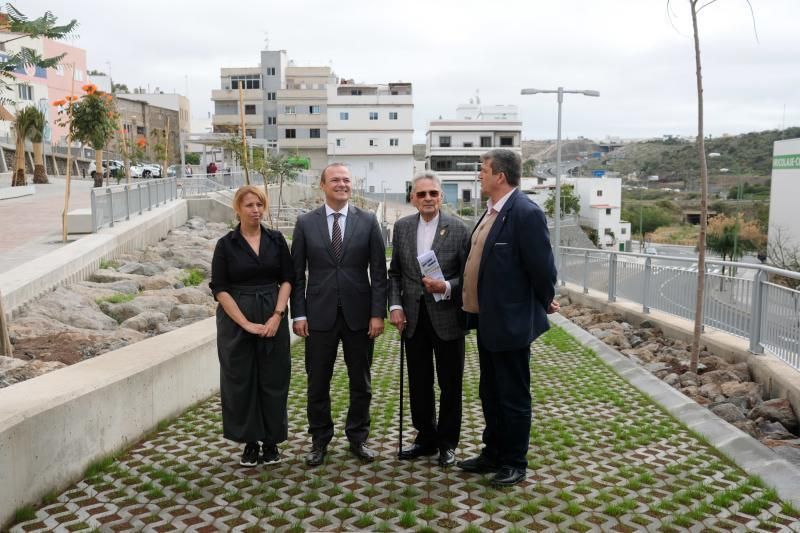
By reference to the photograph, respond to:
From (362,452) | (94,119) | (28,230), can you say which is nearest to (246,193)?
(362,452)

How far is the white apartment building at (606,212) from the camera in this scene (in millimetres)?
92062

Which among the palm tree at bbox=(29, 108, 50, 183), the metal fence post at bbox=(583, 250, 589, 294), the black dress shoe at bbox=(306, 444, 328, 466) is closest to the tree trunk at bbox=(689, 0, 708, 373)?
the black dress shoe at bbox=(306, 444, 328, 466)

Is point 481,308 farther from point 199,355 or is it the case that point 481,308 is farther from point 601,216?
point 601,216

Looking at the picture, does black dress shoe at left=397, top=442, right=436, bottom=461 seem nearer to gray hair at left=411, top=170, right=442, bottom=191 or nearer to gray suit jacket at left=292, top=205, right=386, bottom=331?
gray suit jacket at left=292, top=205, right=386, bottom=331

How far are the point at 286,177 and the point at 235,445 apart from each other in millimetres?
38182

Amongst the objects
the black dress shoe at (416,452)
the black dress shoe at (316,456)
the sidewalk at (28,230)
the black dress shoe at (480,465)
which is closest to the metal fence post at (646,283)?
the black dress shoe at (416,452)

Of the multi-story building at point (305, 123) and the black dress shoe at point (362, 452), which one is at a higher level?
the multi-story building at point (305, 123)

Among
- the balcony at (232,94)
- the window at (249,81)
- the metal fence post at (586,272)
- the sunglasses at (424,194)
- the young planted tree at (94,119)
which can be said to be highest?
the window at (249,81)

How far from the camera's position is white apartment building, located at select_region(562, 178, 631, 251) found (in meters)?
92.1

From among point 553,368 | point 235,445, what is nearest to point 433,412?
point 235,445

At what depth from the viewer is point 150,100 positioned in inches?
3809

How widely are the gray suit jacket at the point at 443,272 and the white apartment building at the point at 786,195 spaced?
190 ft

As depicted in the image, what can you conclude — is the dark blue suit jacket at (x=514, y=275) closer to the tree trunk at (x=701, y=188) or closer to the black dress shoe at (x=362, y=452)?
the black dress shoe at (x=362, y=452)

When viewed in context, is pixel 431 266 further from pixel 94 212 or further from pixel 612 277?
pixel 94 212
